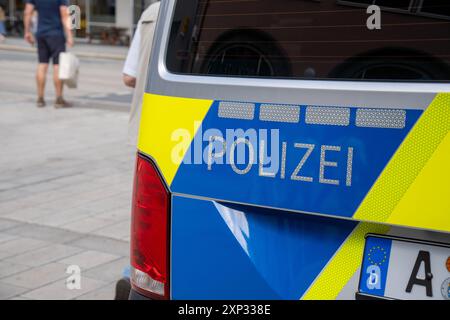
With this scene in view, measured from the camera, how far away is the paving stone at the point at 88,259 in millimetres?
4984

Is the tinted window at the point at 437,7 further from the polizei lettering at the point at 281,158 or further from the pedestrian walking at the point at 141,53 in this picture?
the pedestrian walking at the point at 141,53

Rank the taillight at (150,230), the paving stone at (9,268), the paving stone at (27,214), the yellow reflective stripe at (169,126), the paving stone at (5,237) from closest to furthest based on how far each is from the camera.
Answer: the yellow reflective stripe at (169,126), the taillight at (150,230), the paving stone at (9,268), the paving stone at (5,237), the paving stone at (27,214)

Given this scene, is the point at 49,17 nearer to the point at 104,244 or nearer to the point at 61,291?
the point at 104,244

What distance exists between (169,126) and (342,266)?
694 mm

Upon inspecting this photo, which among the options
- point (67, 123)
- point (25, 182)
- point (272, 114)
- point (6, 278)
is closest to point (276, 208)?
point (272, 114)

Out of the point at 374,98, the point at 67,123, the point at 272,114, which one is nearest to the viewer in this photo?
the point at 374,98

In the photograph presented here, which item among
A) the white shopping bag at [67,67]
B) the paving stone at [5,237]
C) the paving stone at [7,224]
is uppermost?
the white shopping bag at [67,67]

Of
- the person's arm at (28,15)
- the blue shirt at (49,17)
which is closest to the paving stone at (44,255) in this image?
the blue shirt at (49,17)

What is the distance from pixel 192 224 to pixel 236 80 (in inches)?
18.6

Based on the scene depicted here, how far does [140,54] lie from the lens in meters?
5.58

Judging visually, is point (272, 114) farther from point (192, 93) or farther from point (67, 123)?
point (67, 123)

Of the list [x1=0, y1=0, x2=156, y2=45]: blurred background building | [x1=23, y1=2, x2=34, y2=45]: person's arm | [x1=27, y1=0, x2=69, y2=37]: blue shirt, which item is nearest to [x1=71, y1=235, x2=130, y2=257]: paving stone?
[x1=27, y1=0, x2=69, y2=37]: blue shirt

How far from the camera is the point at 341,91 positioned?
2199 mm

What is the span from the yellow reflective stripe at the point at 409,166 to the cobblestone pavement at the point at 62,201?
267 cm
